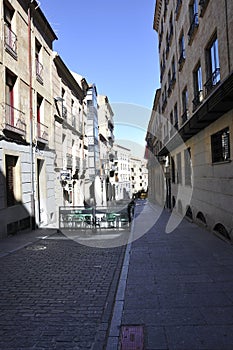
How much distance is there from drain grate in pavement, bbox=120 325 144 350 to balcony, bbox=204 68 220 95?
830 centimetres

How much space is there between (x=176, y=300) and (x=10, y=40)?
38.0ft

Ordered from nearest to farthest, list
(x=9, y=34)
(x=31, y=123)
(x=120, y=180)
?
(x=9, y=34), (x=31, y=123), (x=120, y=180)

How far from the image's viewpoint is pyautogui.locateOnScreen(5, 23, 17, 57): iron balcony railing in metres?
12.1

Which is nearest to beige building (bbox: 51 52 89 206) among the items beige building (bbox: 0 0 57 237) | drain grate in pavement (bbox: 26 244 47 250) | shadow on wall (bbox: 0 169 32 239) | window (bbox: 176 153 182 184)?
beige building (bbox: 0 0 57 237)

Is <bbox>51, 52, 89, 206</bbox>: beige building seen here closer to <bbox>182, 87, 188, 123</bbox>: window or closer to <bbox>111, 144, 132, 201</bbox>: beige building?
<bbox>182, 87, 188, 123</bbox>: window

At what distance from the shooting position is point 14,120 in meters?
12.7

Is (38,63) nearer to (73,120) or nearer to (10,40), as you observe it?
(10,40)

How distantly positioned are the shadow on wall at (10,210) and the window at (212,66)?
7.86 meters

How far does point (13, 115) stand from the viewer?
12.6 metres

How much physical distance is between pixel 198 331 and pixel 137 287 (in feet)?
6.30

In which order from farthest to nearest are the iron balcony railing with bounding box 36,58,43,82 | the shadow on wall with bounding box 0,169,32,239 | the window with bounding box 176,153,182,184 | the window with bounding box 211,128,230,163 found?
the window with bounding box 176,153,182,184
the iron balcony railing with bounding box 36,58,43,82
the shadow on wall with bounding box 0,169,32,239
the window with bounding box 211,128,230,163

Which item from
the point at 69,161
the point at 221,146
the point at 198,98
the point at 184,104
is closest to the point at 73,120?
the point at 69,161

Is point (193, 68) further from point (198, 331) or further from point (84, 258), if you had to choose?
point (198, 331)

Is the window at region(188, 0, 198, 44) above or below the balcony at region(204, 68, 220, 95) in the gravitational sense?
above
